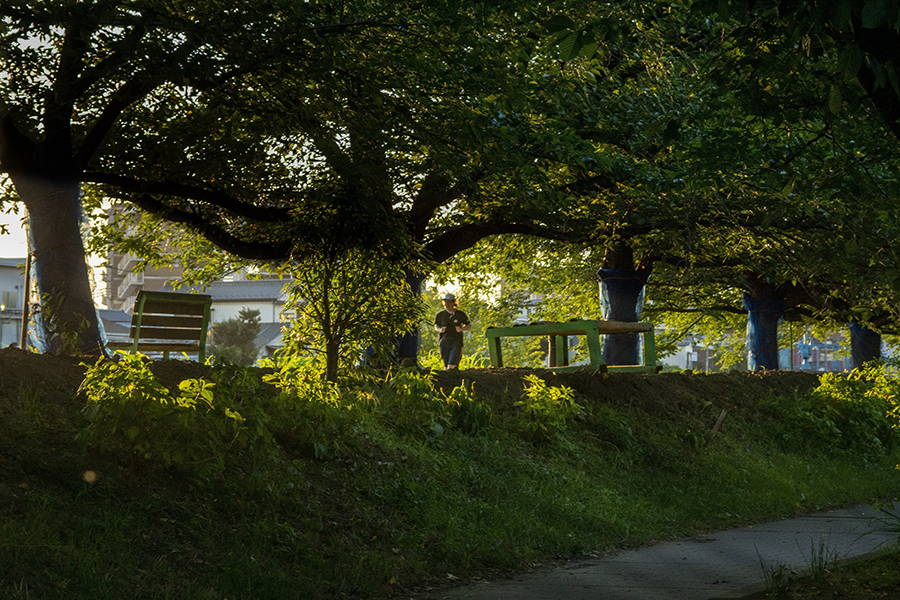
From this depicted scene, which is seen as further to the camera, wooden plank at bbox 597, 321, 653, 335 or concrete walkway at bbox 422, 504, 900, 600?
wooden plank at bbox 597, 321, 653, 335

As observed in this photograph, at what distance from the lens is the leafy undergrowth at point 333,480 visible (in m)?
5.30

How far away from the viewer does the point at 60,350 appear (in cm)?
917

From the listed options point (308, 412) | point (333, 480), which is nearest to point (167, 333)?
point (308, 412)

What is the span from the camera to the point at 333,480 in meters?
7.14

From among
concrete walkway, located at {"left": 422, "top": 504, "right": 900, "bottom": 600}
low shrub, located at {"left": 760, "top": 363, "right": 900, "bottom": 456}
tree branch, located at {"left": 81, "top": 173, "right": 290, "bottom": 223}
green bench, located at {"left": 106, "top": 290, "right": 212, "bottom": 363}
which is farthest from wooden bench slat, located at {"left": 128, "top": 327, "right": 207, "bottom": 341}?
low shrub, located at {"left": 760, "top": 363, "right": 900, "bottom": 456}

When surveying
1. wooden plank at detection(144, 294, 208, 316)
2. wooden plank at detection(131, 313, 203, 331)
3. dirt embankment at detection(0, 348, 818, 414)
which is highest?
wooden plank at detection(144, 294, 208, 316)

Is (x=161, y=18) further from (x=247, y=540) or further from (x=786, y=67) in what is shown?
(x=786, y=67)

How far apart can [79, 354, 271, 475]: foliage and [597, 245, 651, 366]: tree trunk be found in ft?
44.3

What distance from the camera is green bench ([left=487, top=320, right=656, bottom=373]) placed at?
12219 mm

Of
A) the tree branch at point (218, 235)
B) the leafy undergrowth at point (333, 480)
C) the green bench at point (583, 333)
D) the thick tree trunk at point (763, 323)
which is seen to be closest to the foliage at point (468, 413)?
the leafy undergrowth at point (333, 480)

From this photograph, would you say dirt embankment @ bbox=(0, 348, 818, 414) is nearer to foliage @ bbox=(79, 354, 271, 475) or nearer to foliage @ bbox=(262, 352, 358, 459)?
foliage @ bbox=(262, 352, 358, 459)

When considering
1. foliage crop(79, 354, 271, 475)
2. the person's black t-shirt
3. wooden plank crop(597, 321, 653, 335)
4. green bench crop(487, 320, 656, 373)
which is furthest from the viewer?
the person's black t-shirt

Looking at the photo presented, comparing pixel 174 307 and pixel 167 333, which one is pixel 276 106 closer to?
pixel 174 307

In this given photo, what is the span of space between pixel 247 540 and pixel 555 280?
2132cm
